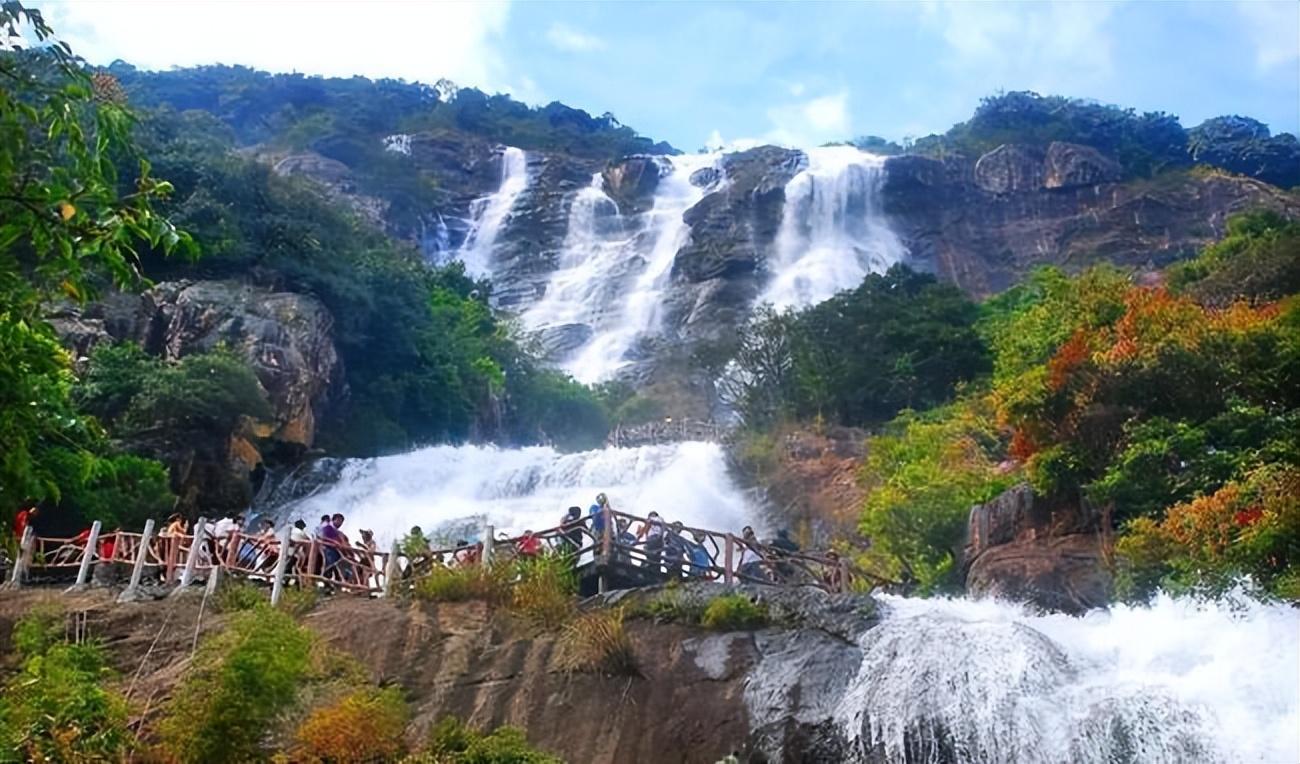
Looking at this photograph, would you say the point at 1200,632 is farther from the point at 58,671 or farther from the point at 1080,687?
the point at 58,671

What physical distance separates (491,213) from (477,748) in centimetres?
5811

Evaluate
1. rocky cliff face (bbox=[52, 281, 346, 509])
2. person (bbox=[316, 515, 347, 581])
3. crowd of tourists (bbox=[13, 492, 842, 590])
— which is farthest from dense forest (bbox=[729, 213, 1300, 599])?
rocky cliff face (bbox=[52, 281, 346, 509])

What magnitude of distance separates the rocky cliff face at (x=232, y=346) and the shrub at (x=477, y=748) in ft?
48.3

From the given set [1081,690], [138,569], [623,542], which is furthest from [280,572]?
[1081,690]

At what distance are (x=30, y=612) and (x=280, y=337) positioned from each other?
15.6 meters

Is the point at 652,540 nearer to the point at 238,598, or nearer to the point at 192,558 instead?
the point at 238,598

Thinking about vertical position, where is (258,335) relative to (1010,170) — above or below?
below

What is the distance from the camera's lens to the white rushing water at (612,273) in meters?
52.0

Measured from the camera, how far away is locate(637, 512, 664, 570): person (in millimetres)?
14555

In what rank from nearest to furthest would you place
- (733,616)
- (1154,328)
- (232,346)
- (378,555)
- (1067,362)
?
(733,616) → (378,555) → (1154,328) → (1067,362) → (232,346)

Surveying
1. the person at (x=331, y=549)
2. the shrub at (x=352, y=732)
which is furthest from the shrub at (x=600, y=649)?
the person at (x=331, y=549)

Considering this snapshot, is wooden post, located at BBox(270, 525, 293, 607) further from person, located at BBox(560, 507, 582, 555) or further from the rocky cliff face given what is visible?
the rocky cliff face

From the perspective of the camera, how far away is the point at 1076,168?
59500 mm

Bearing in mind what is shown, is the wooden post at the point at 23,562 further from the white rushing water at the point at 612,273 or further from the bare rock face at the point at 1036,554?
the white rushing water at the point at 612,273
